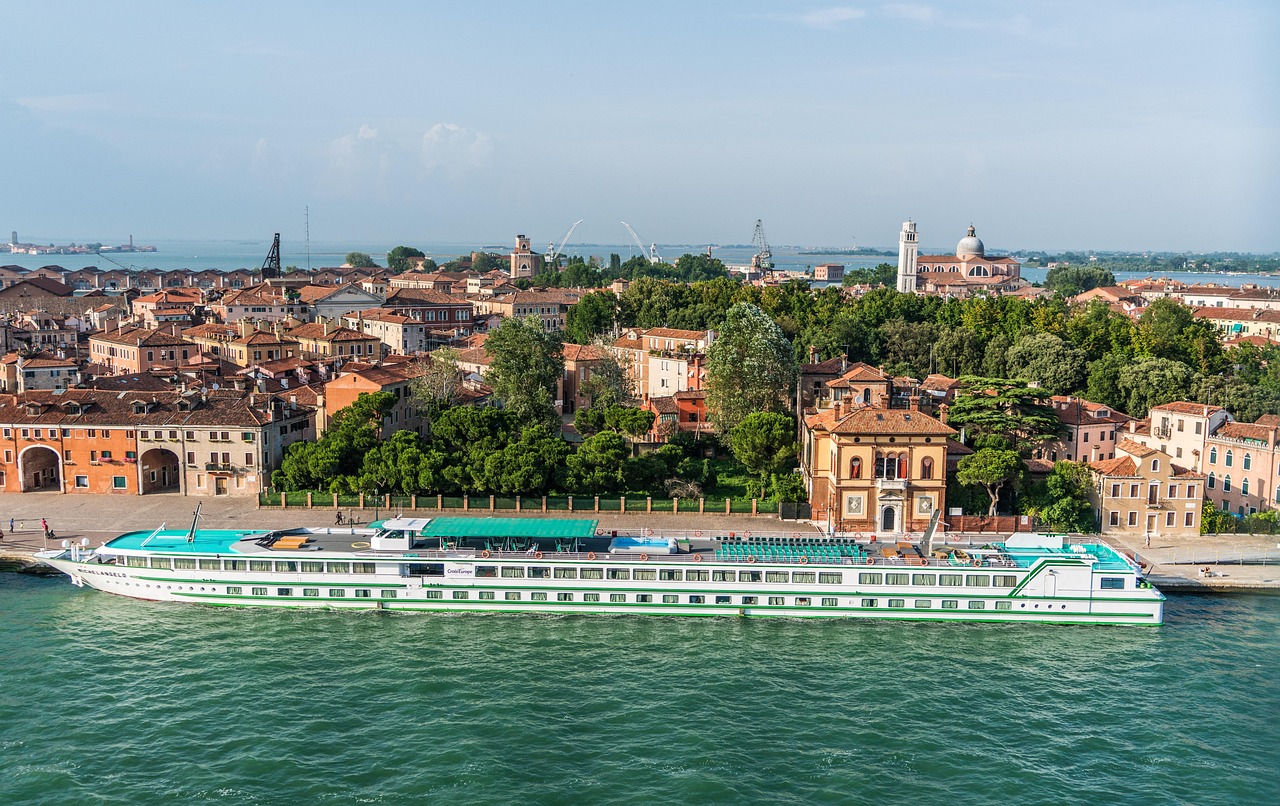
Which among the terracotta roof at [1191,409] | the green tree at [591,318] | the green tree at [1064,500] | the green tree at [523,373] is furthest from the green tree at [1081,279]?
the green tree at [523,373]

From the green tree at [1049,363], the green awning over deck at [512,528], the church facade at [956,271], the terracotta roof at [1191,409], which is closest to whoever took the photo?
the green awning over deck at [512,528]

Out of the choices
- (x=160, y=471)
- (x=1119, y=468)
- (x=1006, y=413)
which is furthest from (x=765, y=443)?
(x=160, y=471)

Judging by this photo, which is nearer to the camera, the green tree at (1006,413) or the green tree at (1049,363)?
the green tree at (1006,413)

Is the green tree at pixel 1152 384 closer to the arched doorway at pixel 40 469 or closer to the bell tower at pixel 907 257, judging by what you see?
the arched doorway at pixel 40 469

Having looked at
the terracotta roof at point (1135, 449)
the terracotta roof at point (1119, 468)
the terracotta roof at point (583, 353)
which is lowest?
the terracotta roof at point (1119, 468)

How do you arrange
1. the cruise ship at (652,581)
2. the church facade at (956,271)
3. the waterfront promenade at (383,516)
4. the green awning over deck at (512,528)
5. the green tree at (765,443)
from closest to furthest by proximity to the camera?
the cruise ship at (652,581), the green awning over deck at (512,528), the waterfront promenade at (383,516), the green tree at (765,443), the church facade at (956,271)

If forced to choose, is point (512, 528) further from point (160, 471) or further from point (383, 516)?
point (160, 471)

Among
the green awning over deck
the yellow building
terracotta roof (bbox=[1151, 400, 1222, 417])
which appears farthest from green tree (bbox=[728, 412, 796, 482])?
terracotta roof (bbox=[1151, 400, 1222, 417])
